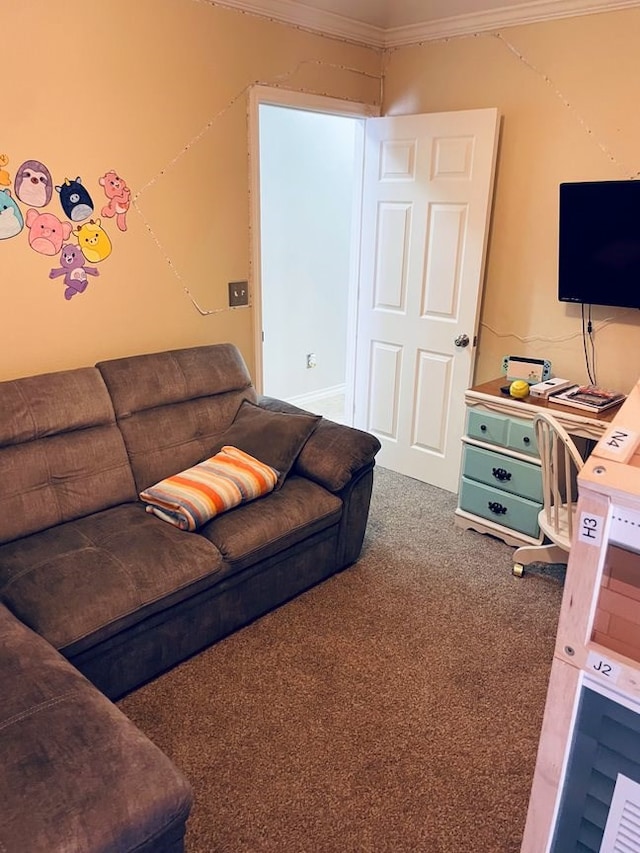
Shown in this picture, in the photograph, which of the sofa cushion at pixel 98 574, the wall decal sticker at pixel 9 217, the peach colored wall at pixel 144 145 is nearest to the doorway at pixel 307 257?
the peach colored wall at pixel 144 145

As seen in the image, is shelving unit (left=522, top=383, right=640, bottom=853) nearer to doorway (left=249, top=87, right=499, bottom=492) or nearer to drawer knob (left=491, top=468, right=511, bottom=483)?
drawer knob (left=491, top=468, right=511, bottom=483)

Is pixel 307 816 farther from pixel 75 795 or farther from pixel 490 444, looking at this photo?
pixel 490 444

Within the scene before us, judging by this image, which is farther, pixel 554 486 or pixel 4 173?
pixel 554 486

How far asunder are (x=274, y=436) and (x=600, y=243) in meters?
1.71

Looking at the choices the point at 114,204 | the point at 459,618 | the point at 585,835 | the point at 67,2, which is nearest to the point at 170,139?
the point at 114,204

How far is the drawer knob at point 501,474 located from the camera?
297 cm

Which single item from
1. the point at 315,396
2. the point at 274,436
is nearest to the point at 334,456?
the point at 274,436

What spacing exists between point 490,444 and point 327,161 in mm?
2822

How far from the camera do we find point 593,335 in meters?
3.04

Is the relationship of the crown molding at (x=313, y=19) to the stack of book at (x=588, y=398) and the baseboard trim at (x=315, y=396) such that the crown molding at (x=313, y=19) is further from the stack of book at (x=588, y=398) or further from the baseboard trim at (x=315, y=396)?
the baseboard trim at (x=315, y=396)

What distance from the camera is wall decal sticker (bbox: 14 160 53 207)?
236 centimetres

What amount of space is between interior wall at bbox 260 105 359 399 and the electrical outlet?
4.17 feet

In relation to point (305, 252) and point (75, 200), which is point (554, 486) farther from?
point (305, 252)

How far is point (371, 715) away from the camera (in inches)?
79.7
